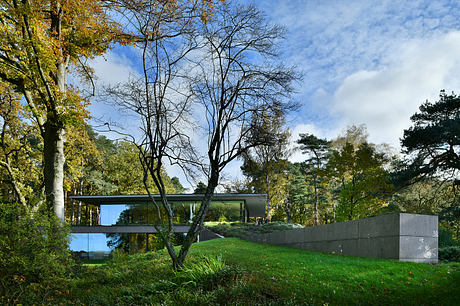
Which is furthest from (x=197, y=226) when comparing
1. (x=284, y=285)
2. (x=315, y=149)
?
(x=315, y=149)

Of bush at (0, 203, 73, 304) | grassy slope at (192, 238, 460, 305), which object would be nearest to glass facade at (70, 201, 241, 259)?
grassy slope at (192, 238, 460, 305)

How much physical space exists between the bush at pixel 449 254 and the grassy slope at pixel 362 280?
1192 mm

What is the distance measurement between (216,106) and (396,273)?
595cm

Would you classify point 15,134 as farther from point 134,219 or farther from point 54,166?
point 134,219

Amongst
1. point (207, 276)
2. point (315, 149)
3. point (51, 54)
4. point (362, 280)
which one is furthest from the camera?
point (315, 149)

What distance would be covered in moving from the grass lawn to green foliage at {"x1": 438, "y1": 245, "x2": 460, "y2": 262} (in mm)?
1074

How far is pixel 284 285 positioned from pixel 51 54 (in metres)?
8.53

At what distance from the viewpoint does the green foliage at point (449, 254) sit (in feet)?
29.8

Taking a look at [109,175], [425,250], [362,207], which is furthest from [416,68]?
[109,175]

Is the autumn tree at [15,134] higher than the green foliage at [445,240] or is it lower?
higher

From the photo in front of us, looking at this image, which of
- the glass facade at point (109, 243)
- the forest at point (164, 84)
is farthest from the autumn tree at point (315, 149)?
the forest at point (164, 84)

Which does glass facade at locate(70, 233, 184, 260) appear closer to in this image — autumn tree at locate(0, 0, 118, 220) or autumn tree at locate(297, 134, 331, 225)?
autumn tree at locate(0, 0, 118, 220)

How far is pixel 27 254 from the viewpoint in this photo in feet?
18.6

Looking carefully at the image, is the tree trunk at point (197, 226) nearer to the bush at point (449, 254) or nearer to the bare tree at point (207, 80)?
the bare tree at point (207, 80)
